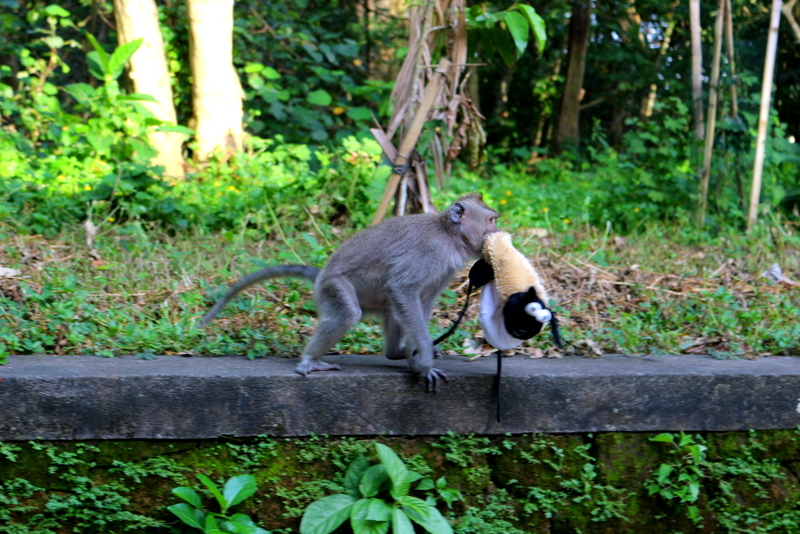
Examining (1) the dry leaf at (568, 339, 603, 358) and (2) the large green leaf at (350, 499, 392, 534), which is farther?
(1) the dry leaf at (568, 339, 603, 358)

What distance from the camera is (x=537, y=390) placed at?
351 centimetres

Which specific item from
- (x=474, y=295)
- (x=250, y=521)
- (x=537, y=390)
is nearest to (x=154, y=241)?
(x=474, y=295)

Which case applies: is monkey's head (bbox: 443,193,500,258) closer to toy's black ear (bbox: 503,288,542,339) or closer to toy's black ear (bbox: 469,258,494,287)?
toy's black ear (bbox: 469,258,494,287)

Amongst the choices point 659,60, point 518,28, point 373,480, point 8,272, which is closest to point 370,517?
point 373,480

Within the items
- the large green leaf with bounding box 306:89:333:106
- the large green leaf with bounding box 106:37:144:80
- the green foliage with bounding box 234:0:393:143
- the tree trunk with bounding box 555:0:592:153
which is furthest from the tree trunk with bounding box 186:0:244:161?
the tree trunk with bounding box 555:0:592:153

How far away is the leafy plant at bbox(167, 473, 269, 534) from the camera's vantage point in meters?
3.22

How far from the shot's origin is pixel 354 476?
11.2 ft

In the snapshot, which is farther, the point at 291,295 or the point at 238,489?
the point at 291,295

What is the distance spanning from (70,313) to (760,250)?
4952mm

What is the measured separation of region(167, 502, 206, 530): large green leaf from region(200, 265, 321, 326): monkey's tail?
3.10ft

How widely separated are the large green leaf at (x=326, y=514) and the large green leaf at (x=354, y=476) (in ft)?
0.17

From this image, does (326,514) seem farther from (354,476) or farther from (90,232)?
(90,232)

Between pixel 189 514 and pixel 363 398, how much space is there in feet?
2.85

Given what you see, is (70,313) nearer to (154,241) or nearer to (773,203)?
(154,241)
